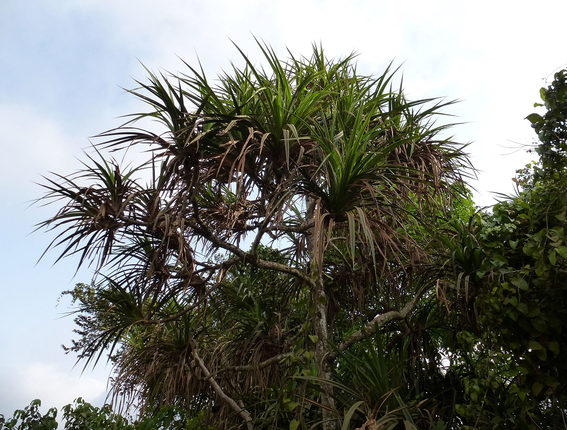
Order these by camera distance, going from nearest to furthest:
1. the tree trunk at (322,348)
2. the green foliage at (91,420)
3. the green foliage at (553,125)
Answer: the green foliage at (553,125) < the tree trunk at (322,348) < the green foliage at (91,420)

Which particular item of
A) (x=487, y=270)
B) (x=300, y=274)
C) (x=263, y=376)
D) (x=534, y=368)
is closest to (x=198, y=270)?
(x=300, y=274)

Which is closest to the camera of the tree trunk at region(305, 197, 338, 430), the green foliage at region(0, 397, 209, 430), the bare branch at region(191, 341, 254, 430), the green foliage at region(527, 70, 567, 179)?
the green foliage at region(527, 70, 567, 179)

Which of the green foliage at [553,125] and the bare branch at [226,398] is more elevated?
the green foliage at [553,125]

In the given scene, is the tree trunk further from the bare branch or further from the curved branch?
the bare branch

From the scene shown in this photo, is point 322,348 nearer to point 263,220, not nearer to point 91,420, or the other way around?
point 263,220

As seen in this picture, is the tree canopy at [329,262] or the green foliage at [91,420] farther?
the green foliage at [91,420]

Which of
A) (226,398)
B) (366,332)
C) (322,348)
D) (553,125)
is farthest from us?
A: (226,398)

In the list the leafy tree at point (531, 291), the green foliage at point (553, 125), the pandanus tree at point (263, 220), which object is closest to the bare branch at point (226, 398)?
the pandanus tree at point (263, 220)

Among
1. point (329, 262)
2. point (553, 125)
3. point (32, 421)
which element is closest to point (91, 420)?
point (32, 421)

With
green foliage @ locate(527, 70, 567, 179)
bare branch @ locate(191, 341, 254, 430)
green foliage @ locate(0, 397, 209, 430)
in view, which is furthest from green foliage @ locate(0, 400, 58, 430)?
green foliage @ locate(527, 70, 567, 179)

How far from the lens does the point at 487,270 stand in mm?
2176

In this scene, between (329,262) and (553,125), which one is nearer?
(553,125)

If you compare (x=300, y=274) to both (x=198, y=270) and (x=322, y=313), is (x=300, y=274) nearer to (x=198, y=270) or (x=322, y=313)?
(x=322, y=313)

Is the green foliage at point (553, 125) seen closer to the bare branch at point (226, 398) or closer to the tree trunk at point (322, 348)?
the tree trunk at point (322, 348)
